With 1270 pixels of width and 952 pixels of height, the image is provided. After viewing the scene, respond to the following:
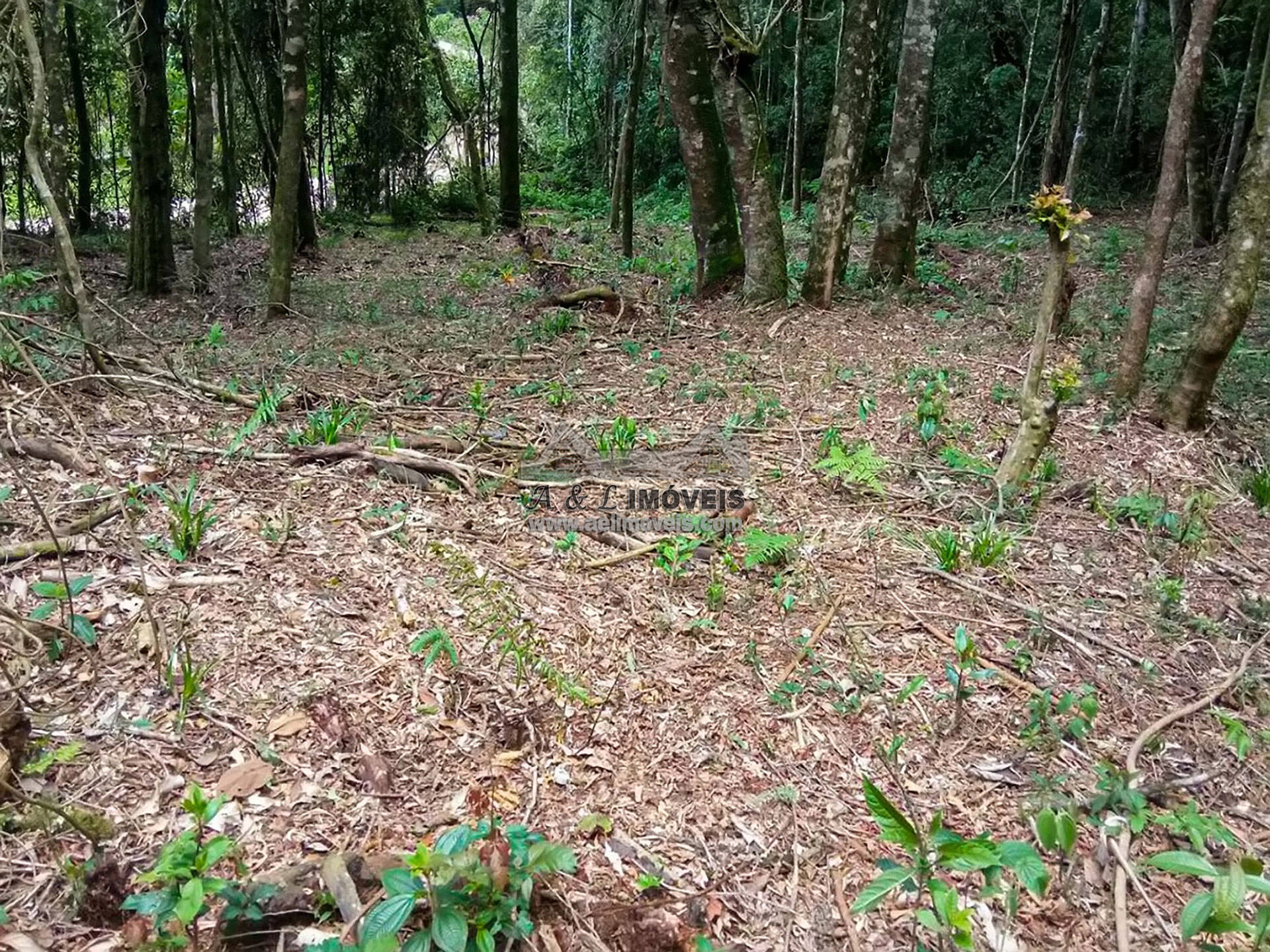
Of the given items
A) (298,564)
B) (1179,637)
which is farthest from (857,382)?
(298,564)

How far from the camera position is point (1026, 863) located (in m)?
1.87

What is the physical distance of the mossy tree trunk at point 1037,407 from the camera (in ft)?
14.0

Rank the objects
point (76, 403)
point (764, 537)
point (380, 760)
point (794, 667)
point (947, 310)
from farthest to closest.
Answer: point (947, 310) < point (76, 403) < point (764, 537) < point (794, 667) < point (380, 760)

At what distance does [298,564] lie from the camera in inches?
129

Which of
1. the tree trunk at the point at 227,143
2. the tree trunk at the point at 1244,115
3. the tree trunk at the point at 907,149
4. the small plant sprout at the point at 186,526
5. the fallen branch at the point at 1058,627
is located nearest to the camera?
the small plant sprout at the point at 186,526

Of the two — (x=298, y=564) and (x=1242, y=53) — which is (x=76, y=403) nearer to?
(x=298, y=564)

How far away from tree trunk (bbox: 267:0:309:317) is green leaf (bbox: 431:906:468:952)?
676cm

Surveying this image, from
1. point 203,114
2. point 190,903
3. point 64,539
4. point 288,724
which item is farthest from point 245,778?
point 203,114

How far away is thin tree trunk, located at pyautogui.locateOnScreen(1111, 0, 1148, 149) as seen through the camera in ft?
39.0

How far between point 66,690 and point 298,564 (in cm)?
92

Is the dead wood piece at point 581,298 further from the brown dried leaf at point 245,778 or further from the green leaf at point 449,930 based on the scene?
the green leaf at point 449,930

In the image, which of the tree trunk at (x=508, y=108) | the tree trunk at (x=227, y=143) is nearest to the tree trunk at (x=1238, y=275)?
the tree trunk at (x=508, y=108)

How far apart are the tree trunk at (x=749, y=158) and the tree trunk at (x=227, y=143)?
707 cm

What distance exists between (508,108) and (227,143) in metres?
3.99
